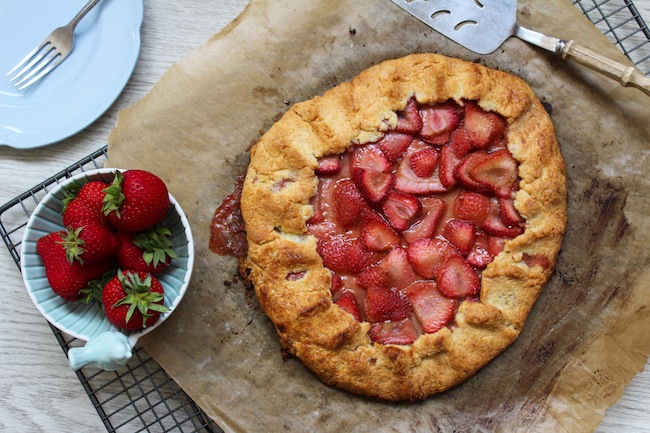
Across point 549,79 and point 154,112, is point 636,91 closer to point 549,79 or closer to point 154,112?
point 549,79

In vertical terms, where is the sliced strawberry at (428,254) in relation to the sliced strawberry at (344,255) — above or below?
above

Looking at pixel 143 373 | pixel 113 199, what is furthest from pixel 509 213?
pixel 143 373

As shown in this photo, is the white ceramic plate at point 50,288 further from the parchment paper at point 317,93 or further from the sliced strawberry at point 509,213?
the sliced strawberry at point 509,213

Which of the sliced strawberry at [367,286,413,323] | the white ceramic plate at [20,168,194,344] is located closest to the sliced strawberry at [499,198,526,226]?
the sliced strawberry at [367,286,413,323]

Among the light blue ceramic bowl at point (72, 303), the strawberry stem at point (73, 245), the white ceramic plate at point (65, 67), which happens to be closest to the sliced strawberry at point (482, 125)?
the light blue ceramic bowl at point (72, 303)

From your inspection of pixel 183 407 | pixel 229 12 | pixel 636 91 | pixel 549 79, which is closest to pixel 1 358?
pixel 183 407

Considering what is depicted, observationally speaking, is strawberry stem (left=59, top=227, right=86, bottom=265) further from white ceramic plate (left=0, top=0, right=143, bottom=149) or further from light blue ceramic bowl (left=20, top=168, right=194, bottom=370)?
white ceramic plate (left=0, top=0, right=143, bottom=149)
